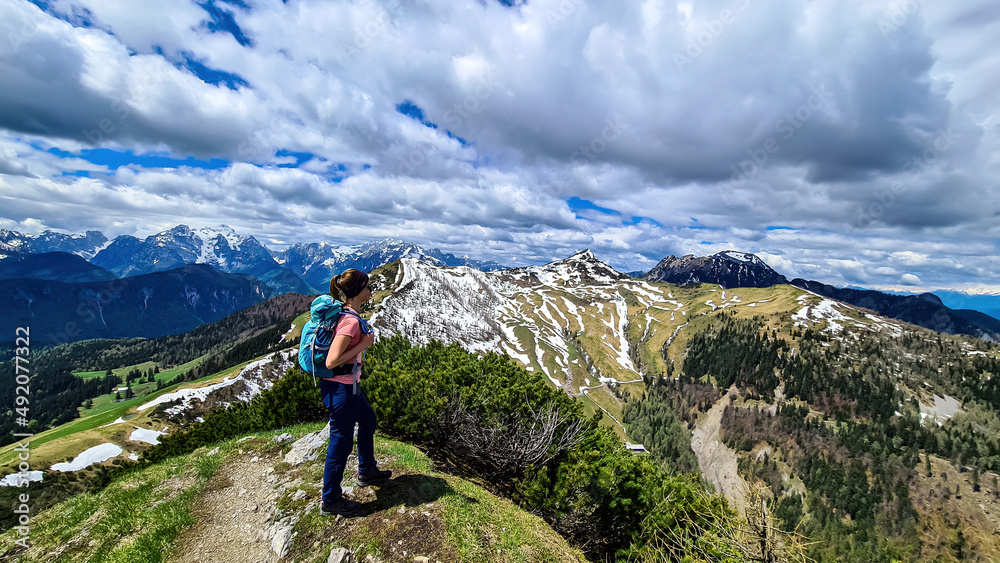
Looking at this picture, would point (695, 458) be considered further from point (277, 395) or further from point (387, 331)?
point (277, 395)

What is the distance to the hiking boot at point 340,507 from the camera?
876cm

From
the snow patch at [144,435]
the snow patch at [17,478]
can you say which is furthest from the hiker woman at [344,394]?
the snow patch at [144,435]

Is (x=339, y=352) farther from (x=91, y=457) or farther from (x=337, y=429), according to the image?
(x=91, y=457)

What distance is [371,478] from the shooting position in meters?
10.1

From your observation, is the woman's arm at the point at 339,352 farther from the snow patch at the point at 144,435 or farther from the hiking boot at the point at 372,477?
the snow patch at the point at 144,435

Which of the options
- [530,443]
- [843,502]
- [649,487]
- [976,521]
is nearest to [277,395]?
[530,443]

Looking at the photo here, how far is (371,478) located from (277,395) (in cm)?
1219

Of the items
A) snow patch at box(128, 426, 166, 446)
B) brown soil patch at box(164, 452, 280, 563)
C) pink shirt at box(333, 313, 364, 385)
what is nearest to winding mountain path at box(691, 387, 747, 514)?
brown soil patch at box(164, 452, 280, 563)

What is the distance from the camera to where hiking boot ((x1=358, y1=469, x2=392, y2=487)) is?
10.1 meters

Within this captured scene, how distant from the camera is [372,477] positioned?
33.2ft

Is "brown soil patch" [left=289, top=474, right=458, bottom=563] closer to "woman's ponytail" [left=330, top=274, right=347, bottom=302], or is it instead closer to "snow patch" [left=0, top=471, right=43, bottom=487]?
"woman's ponytail" [left=330, top=274, right=347, bottom=302]

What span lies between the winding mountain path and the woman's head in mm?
178272

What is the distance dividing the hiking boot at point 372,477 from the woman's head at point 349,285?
4967mm

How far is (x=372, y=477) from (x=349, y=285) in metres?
5.48
